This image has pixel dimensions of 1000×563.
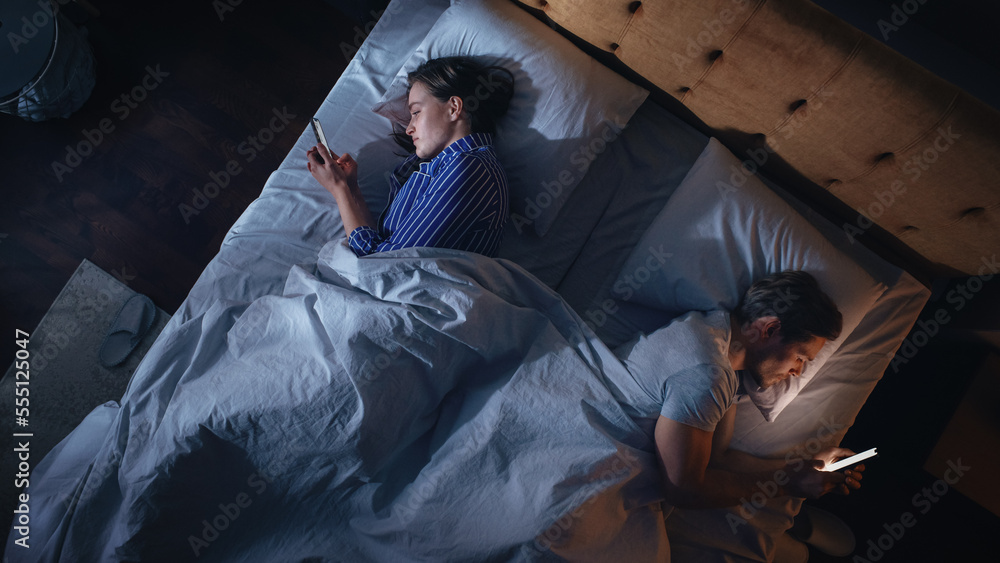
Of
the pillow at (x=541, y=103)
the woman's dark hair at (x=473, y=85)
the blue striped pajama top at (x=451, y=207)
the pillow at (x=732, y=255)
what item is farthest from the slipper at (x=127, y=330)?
the pillow at (x=732, y=255)

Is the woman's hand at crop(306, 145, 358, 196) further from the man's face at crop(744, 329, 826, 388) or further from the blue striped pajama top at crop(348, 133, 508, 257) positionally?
the man's face at crop(744, 329, 826, 388)

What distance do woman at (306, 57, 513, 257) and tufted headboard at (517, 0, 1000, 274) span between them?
40cm

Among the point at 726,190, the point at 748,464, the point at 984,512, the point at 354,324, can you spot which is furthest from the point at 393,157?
the point at 984,512

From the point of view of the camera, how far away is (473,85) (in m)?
1.52

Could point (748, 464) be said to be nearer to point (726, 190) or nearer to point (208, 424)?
point (726, 190)

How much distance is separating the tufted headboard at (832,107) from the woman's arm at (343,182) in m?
0.82

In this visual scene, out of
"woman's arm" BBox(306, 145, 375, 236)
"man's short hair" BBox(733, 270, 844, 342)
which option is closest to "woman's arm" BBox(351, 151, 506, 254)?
"woman's arm" BBox(306, 145, 375, 236)

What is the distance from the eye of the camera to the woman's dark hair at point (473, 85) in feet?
4.93

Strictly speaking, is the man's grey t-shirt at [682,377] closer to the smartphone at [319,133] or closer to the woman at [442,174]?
the woman at [442,174]

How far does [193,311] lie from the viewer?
1.37 meters

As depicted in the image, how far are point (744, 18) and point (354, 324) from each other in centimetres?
124

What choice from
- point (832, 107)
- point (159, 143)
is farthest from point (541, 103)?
point (159, 143)

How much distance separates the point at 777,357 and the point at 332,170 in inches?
52.9

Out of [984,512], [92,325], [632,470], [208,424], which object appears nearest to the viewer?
[208,424]
